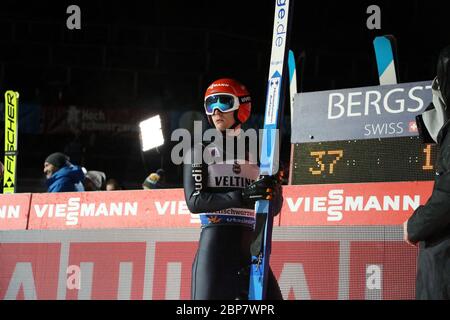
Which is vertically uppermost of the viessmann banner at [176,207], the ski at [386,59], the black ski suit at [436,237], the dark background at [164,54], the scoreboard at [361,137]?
the dark background at [164,54]

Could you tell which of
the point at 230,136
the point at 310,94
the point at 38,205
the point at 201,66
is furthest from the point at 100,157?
the point at 230,136

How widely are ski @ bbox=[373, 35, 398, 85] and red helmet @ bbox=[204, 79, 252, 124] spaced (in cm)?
235

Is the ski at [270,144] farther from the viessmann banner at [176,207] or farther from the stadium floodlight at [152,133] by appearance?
the stadium floodlight at [152,133]

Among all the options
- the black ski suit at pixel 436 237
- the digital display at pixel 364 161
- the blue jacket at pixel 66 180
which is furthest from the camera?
the blue jacket at pixel 66 180

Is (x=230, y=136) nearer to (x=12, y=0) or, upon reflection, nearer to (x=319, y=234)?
(x=319, y=234)

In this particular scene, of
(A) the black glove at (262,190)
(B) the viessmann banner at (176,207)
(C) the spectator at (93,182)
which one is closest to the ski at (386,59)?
(B) the viessmann banner at (176,207)

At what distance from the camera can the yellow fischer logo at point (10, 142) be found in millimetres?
11273

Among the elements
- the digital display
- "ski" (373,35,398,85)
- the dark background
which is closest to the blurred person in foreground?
the digital display

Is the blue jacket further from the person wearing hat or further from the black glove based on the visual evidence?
A: the black glove

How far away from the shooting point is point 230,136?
5715mm

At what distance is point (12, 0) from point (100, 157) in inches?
268

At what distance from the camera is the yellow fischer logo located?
11.3 meters

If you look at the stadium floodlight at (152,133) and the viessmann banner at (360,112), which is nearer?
the viessmann banner at (360,112)

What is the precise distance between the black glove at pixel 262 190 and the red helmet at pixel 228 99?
70 cm
